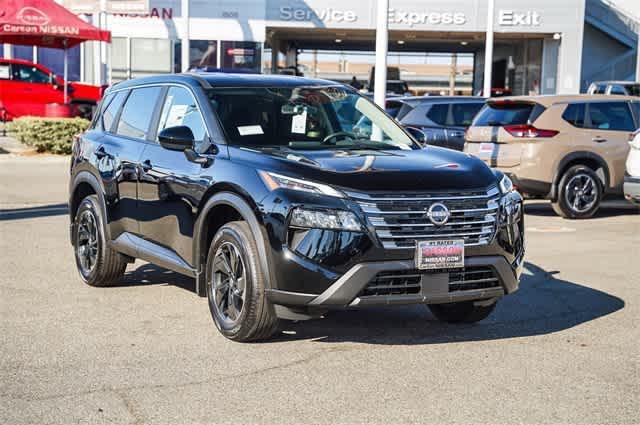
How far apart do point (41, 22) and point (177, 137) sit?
1920 centimetres

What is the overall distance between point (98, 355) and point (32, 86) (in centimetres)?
2360

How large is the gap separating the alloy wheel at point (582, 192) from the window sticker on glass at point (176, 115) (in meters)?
7.64

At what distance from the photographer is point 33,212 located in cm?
1280

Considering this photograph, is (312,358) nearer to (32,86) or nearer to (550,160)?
(550,160)

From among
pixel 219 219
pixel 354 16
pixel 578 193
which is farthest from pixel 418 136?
pixel 354 16

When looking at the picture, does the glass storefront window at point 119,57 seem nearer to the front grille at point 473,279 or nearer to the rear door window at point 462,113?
the rear door window at point 462,113

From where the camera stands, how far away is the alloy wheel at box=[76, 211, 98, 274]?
7.91 meters

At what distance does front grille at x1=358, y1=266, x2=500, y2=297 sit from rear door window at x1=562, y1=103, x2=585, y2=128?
790 cm

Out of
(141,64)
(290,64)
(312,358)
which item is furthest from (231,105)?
(290,64)

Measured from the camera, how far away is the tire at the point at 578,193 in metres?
13.3

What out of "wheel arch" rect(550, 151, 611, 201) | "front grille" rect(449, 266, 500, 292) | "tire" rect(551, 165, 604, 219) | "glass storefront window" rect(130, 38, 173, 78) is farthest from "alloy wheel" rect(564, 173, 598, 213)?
"glass storefront window" rect(130, 38, 173, 78)

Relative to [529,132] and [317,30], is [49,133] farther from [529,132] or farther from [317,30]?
[317,30]

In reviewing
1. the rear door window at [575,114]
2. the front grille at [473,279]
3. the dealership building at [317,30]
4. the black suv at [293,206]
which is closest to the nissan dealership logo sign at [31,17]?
the dealership building at [317,30]

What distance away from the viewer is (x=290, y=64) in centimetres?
5788
